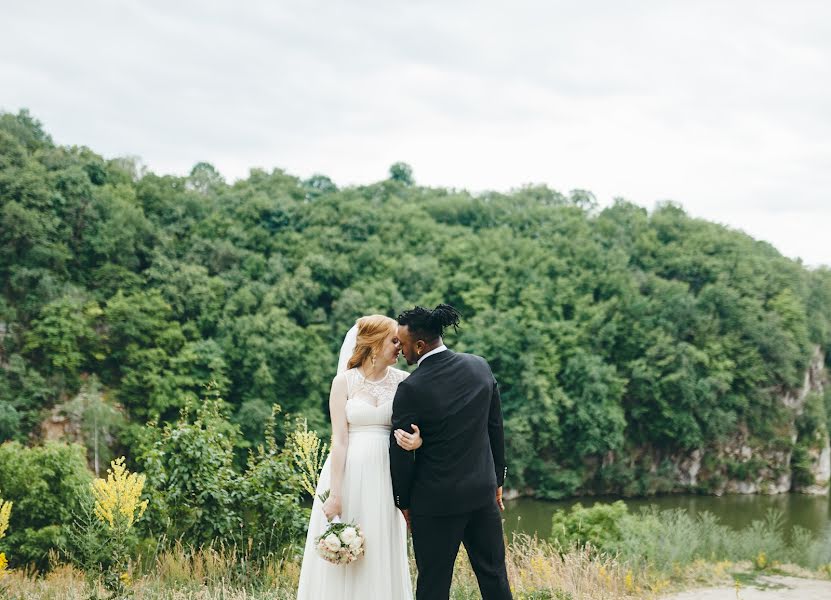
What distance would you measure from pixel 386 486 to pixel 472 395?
778 mm

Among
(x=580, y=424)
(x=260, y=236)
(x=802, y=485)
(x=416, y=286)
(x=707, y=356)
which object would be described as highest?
(x=260, y=236)

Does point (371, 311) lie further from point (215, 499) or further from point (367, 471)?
point (367, 471)

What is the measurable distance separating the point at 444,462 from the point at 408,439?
0.24 meters

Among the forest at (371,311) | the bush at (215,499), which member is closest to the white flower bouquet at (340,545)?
Answer: the bush at (215,499)

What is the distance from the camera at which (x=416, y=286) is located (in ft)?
126

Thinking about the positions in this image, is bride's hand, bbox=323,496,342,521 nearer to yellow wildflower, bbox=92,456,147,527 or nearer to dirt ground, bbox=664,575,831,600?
yellow wildflower, bbox=92,456,147,527

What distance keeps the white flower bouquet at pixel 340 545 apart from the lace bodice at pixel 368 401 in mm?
561

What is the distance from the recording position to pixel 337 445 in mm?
4273

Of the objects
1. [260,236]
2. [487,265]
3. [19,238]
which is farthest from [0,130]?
[487,265]

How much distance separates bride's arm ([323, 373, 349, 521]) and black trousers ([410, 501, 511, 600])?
0.46 metres

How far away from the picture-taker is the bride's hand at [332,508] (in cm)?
423

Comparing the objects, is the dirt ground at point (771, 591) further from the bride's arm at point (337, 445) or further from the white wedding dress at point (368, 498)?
the bride's arm at point (337, 445)

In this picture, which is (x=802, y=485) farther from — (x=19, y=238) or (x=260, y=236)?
(x=19, y=238)

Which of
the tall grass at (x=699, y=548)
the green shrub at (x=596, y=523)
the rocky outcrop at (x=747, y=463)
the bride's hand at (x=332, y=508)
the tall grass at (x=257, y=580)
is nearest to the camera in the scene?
the bride's hand at (x=332, y=508)
